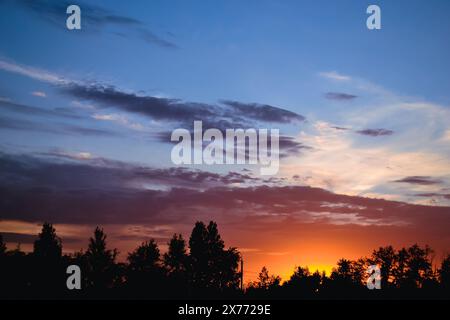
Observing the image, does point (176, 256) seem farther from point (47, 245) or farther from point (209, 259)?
point (47, 245)

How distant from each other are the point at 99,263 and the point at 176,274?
17.0 metres

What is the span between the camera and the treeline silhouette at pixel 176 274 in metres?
68.6

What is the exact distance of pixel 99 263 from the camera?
88562mm

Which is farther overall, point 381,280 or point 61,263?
→ point 381,280

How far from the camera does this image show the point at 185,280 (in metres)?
90.1

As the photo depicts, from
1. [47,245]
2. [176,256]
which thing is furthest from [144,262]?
[47,245]

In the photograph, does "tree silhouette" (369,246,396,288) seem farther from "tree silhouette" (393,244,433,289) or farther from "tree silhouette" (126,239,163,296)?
"tree silhouette" (126,239,163,296)

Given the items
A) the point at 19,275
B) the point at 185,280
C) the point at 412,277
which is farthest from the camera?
Answer: the point at 412,277

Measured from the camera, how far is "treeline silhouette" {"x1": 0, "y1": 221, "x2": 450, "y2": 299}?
68.6 meters

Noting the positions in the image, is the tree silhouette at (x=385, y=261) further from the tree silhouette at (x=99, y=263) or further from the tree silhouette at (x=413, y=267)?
the tree silhouette at (x=99, y=263)
